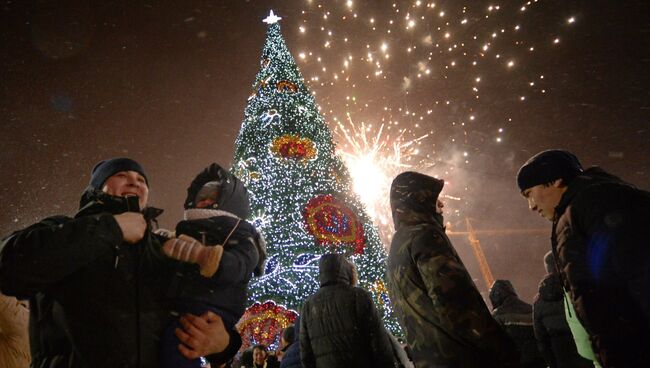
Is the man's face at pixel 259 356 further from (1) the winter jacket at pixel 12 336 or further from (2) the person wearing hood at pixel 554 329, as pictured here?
(2) the person wearing hood at pixel 554 329

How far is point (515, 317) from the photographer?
5.89 metres

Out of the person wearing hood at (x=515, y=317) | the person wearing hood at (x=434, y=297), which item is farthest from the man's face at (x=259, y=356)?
the person wearing hood at (x=434, y=297)

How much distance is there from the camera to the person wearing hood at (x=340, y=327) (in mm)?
3416

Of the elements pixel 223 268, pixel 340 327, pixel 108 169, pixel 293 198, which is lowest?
pixel 340 327

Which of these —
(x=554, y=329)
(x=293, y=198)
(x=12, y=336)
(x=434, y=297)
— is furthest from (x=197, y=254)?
(x=293, y=198)

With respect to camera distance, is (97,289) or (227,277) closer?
(97,289)

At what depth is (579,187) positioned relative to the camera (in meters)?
2.53

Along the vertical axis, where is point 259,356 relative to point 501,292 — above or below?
below

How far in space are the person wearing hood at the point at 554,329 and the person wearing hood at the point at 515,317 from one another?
2.79 ft

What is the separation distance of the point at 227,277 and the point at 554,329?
4.43 meters

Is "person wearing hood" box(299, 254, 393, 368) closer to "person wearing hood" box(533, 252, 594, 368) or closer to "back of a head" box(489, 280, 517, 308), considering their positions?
"person wearing hood" box(533, 252, 594, 368)

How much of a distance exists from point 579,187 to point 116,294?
10.1 feet

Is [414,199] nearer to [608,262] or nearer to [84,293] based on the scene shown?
[608,262]

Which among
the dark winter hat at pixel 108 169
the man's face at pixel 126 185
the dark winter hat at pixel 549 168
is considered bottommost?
the man's face at pixel 126 185
